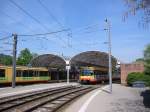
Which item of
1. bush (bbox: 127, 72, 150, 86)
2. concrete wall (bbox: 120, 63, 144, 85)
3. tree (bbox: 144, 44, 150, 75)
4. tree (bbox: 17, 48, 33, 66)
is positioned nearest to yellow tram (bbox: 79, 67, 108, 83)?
concrete wall (bbox: 120, 63, 144, 85)

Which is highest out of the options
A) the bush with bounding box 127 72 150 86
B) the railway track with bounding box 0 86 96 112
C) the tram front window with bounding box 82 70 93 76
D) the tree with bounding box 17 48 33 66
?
the tree with bounding box 17 48 33 66

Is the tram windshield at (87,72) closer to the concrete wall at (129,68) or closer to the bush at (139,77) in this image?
the concrete wall at (129,68)

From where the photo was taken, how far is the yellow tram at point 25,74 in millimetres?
42162

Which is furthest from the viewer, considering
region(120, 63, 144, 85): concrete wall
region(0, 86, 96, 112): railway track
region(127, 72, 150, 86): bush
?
region(120, 63, 144, 85): concrete wall

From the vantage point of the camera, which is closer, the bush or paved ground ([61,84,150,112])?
paved ground ([61,84,150,112])

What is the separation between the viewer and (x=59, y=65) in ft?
289

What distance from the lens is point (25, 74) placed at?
159 ft

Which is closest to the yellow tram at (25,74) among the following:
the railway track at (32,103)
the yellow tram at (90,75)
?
the yellow tram at (90,75)

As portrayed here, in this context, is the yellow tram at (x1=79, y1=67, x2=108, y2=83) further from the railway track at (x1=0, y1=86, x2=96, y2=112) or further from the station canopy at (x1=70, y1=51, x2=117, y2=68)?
the railway track at (x1=0, y1=86, x2=96, y2=112)

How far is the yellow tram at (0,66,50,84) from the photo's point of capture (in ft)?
138

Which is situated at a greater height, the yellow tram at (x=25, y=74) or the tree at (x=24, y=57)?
the tree at (x=24, y=57)

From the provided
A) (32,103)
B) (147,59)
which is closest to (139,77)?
(147,59)

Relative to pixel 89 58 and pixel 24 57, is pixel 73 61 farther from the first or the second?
pixel 24 57

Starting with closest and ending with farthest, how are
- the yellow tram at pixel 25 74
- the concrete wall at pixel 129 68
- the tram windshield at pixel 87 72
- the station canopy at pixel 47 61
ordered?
the yellow tram at pixel 25 74 < the concrete wall at pixel 129 68 < the tram windshield at pixel 87 72 < the station canopy at pixel 47 61
